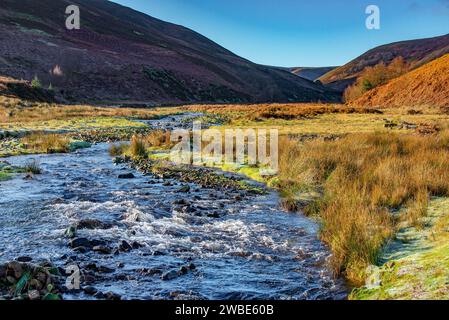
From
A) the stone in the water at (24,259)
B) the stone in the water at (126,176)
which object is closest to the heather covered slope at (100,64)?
the stone in the water at (126,176)

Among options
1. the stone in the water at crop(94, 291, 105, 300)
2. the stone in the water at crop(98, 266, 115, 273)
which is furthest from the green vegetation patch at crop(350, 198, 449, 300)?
the stone in the water at crop(98, 266, 115, 273)

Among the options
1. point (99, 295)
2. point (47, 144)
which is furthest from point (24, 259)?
point (47, 144)

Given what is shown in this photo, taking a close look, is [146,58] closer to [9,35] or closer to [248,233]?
[9,35]

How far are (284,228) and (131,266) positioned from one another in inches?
142

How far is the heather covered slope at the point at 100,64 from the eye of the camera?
203 ft

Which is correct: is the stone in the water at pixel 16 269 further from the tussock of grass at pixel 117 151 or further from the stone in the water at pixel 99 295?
the tussock of grass at pixel 117 151

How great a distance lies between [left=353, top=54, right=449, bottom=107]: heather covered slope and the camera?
153 ft

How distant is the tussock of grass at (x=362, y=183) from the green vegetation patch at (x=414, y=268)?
10.9 inches

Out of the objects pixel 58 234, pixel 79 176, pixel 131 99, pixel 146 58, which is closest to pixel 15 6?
pixel 146 58

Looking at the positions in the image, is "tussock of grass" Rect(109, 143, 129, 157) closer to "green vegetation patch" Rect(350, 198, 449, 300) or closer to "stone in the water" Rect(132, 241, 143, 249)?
"stone in the water" Rect(132, 241, 143, 249)

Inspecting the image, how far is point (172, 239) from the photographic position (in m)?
Result: 8.62

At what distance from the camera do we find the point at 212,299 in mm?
6117

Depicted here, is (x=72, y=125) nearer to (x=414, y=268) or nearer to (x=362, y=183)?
(x=362, y=183)

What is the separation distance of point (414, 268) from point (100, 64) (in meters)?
69.7
